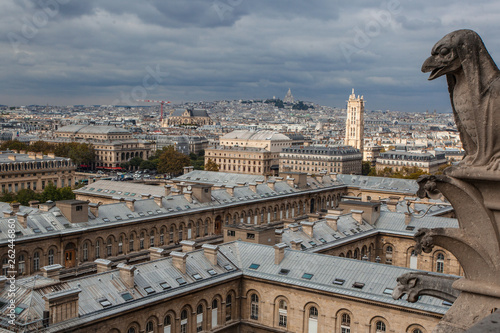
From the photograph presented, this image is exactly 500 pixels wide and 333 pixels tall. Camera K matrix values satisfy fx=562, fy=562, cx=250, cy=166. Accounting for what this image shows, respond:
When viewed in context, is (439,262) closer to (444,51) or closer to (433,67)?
(433,67)

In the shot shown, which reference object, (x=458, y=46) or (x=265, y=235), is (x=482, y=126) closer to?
(x=458, y=46)

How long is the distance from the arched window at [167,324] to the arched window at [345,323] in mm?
11345

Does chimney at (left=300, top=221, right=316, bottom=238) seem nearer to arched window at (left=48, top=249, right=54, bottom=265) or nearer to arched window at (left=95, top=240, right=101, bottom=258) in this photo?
arched window at (left=95, top=240, right=101, bottom=258)

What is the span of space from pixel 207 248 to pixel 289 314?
24.7 ft

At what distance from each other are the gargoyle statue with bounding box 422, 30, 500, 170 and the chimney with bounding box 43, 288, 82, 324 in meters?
26.0

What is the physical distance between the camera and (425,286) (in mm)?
9438

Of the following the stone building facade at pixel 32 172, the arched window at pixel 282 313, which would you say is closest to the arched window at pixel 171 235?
the arched window at pixel 282 313

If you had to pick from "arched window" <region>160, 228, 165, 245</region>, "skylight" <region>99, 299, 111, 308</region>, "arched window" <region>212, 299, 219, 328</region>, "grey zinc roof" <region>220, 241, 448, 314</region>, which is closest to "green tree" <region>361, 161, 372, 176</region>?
"arched window" <region>160, 228, 165, 245</region>

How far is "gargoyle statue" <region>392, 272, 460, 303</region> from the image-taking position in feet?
30.7

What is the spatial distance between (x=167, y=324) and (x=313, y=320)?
9.90 meters

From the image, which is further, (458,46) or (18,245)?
(18,245)

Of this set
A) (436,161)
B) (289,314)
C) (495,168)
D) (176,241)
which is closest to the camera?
(495,168)

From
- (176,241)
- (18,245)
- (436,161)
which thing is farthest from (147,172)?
(18,245)

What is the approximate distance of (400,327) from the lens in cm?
3531
